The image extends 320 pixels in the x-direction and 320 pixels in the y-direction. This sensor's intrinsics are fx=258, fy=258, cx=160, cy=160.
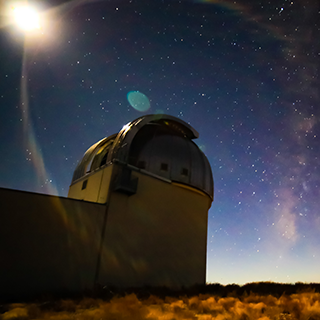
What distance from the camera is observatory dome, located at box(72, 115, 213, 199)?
13441 millimetres

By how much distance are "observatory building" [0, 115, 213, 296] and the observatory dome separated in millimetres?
56

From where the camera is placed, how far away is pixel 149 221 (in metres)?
12.6

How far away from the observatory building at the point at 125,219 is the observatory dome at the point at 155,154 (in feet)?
0.18

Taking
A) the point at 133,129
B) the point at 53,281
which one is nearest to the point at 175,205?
the point at 133,129

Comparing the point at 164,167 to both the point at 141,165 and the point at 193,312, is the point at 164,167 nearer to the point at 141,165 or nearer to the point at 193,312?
the point at 141,165

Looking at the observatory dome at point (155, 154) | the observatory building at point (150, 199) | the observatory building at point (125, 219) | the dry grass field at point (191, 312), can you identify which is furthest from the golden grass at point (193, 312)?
the observatory dome at point (155, 154)

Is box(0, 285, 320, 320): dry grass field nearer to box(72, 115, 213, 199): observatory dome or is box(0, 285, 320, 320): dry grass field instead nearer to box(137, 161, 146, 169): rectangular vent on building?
box(72, 115, 213, 199): observatory dome

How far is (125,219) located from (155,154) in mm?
3949

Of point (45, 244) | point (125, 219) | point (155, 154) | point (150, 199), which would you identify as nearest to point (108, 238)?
point (125, 219)

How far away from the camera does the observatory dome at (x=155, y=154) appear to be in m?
13.4

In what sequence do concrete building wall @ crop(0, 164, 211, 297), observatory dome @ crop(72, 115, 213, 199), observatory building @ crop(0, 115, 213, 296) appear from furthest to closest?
observatory dome @ crop(72, 115, 213, 199) < observatory building @ crop(0, 115, 213, 296) < concrete building wall @ crop(0, 164, 211, 297)

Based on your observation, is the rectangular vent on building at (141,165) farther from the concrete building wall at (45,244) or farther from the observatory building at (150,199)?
the concrete building wall at (45,244)

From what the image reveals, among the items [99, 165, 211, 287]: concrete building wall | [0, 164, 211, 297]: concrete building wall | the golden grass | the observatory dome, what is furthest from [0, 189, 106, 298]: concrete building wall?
the observatory dome

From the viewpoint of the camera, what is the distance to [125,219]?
11.8m
